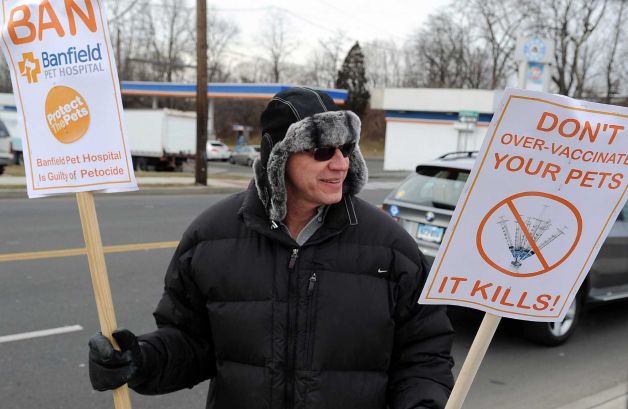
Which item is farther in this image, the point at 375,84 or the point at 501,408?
the point at 375,84

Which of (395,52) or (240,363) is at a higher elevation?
(240,363)

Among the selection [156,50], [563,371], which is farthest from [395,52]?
[563,371]

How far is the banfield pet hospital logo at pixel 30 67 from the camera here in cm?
189

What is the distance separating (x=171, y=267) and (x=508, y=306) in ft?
3.45

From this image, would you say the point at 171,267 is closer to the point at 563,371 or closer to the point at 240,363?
the point at 240,363

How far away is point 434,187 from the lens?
18.9 ft

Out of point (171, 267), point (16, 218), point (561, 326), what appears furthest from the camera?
point (16, 218)

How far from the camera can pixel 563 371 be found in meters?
4.86

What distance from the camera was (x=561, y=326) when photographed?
5395 millimetres

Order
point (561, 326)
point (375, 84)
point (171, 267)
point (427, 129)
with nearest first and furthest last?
1. point (171, 267)
2. point (561, 326)
3. point (427, 129)
4. point (375, 84)

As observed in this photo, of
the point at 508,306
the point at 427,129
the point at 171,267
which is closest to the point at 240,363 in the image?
the point at 171,267

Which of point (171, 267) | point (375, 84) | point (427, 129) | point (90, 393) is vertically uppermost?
point (171, 267)

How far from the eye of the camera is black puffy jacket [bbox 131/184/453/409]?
5.91 feet

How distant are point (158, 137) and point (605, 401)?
25470mm
